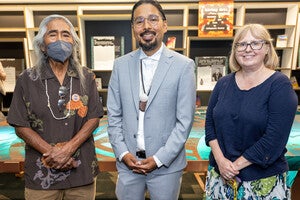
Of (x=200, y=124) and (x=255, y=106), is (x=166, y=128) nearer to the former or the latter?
(x=255, y=106)

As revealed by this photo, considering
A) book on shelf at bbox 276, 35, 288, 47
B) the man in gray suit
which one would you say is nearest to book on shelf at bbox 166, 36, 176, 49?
book on shelf at bbox 276, 35, 288, 47

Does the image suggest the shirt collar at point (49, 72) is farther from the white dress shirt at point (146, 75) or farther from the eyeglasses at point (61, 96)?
the white dress shirt at point (146, 75)

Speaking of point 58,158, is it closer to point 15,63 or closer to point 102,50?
point 102,50

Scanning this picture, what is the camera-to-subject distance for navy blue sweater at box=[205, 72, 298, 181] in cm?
125

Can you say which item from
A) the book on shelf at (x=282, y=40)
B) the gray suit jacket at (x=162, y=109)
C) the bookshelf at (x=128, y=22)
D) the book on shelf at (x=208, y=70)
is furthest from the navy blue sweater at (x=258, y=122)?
the book on shelf at (x=282, y=40)

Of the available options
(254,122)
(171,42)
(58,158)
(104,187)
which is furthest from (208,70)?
(58,158)

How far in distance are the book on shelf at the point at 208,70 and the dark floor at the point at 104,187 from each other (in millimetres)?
1680

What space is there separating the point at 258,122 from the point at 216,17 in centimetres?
323

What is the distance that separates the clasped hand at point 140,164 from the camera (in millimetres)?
1449

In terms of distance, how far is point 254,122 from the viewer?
1.29 meters

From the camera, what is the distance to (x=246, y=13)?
14.7 feet

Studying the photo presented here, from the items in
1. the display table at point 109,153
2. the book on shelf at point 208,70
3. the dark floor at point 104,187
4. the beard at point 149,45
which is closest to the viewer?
the beard at point 149,45

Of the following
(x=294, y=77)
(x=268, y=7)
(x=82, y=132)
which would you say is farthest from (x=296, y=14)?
(x=82, y=132)

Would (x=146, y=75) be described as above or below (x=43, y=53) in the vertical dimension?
below
